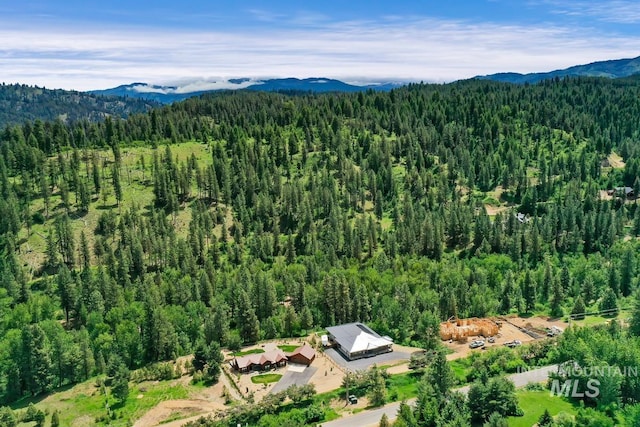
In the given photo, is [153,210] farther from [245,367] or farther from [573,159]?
[573,159]

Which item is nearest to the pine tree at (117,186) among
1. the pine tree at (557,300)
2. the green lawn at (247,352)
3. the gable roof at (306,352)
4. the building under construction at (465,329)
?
the green lawn at (247,352)

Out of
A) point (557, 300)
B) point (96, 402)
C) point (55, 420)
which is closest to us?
point (55, 420)

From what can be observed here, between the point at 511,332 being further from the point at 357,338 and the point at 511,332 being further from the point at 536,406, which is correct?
the point at 536,406

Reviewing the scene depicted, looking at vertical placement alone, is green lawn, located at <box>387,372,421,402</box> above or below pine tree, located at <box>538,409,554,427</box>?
below

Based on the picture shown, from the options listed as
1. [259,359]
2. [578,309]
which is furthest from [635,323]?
[259,359]

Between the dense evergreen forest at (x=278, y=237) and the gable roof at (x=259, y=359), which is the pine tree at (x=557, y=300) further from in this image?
the gable roof at (x=259, y=359)

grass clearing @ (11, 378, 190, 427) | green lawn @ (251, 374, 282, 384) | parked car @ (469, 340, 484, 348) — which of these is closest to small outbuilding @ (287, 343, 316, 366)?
green lawn @ (251, 374, 282, 384)

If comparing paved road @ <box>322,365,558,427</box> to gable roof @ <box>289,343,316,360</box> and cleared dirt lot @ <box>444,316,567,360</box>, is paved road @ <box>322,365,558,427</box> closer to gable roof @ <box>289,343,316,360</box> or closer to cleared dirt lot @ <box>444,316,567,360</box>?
cleared dirt lot @ <box>444,316,567,360</box>

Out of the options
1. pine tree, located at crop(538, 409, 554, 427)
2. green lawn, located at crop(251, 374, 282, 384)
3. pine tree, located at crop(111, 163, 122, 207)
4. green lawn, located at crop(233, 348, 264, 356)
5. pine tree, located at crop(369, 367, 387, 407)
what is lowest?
green lawn, located at crop(233, 348, 264, 356)
